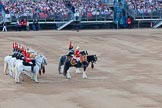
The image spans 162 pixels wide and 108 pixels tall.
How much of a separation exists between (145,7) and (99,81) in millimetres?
29787

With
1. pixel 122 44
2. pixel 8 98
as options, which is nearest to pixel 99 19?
pixel 122 44

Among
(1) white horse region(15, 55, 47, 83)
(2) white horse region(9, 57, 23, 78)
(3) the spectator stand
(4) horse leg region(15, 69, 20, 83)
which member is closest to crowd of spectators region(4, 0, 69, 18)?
(3) the spectator stand

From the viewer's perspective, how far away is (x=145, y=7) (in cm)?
5175

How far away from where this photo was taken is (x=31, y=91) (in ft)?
67.5

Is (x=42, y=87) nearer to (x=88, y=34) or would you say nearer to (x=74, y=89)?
(x=74, y=89)

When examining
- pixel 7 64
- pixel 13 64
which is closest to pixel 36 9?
pixel 7 64

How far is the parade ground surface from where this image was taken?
18.7 meters

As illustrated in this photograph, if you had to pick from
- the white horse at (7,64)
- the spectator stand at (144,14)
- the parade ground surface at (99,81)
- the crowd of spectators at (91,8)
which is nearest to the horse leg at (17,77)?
the parade ground surface at (99,81)

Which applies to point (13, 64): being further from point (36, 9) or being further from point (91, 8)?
point (91, 8)

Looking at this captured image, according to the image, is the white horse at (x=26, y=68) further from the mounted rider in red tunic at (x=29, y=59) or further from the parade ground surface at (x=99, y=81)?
the parade ground surface at (x=99, y=81)

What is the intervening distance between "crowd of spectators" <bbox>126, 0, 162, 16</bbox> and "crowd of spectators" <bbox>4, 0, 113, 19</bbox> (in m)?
2.31

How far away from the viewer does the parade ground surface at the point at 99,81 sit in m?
18.7

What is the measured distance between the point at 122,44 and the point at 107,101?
19.5m

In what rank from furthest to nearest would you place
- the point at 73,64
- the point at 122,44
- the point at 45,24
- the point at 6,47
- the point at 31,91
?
the point at 45,24, the point at 122,44, the point at 6,47, the point at 73,64, the point at 31,91
